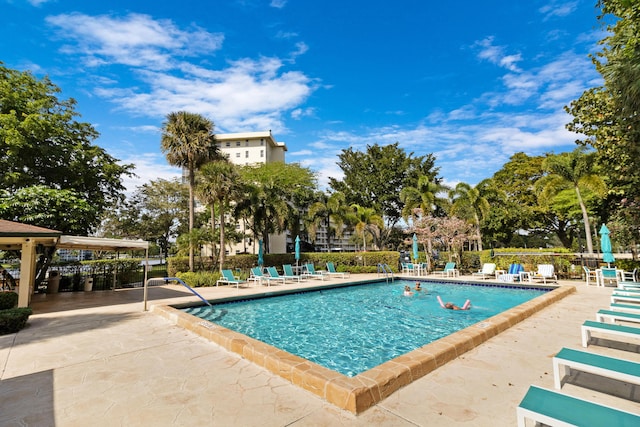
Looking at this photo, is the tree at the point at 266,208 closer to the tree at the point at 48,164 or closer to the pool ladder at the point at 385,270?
the tree at the point at 48,164

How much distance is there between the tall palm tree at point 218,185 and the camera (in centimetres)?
1705

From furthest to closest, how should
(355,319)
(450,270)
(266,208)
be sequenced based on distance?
(266,208) → (450,270) → (355,319)

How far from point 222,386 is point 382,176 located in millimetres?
31319

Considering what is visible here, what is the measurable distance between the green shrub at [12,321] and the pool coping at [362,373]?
424 cm

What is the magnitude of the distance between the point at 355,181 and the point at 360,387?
104ft

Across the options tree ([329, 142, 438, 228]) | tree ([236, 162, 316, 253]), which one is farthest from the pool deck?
tree ([329, 142, 438, 228])

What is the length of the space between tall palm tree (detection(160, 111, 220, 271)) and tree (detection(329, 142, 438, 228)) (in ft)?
63.0

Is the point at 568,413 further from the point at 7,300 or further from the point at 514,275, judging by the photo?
the point at 514,275

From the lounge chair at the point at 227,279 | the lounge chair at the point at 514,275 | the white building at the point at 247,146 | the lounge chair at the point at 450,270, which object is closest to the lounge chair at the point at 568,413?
the lounge chair at the point at 227,279

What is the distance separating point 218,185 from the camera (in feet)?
55.9

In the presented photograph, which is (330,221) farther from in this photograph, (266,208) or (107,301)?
(107,301)

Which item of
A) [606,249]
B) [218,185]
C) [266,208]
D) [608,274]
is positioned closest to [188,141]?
[218,185]

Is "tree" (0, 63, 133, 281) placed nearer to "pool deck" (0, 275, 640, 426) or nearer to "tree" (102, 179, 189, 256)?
"pool deck" (0, 275, 640, 426)

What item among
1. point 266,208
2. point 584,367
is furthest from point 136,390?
point 266,208
